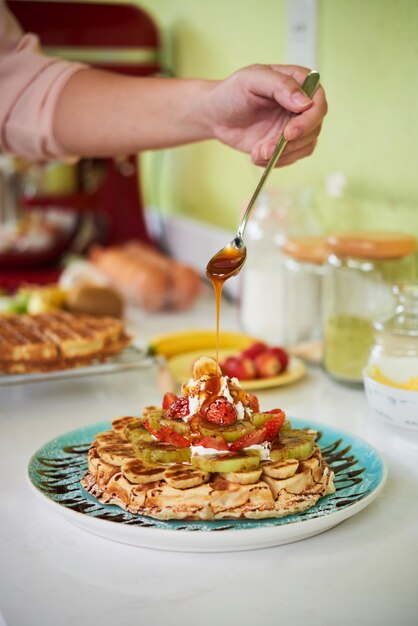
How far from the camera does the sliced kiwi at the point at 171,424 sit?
958mm

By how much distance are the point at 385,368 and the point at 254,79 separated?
17.6 inches

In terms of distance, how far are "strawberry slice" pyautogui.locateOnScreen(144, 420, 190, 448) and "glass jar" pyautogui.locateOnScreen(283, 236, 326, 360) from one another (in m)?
0.74

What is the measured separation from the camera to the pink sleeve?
1466 mm

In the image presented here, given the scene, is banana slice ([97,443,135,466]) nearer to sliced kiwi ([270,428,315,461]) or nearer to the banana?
sliced kiwi ([270,428,315,461])

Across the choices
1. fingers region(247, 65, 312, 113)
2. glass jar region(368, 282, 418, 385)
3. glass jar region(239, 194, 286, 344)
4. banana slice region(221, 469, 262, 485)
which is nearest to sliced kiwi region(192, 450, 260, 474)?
banana slice region(221, 469, 262, 485)

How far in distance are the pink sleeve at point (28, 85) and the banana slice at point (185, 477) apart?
0.78 meters

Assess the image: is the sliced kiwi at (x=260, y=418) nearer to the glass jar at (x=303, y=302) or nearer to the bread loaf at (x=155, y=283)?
the glass jar at (x=303, y=302)

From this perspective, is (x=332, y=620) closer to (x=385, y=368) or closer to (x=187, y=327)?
(x=385, y=368)

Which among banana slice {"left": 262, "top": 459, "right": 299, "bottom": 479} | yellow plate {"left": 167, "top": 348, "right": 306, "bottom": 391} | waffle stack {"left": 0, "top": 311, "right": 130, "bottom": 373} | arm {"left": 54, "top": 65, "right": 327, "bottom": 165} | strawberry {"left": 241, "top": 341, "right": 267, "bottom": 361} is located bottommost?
yellow plate {"left": 167, "top": 348, "right": 306, "bottom": 391}

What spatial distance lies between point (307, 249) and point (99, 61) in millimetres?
1315

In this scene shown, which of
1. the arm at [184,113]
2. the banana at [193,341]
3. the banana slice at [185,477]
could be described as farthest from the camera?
the banana at [193,341]

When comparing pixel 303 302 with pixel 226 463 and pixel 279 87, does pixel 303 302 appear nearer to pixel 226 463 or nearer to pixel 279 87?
pixel 279 87

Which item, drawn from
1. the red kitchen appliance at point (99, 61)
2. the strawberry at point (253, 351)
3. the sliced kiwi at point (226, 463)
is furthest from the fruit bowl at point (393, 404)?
the red kitchen appliance at point (99, 61)

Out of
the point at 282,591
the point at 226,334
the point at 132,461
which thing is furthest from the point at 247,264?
the point at 282,591
